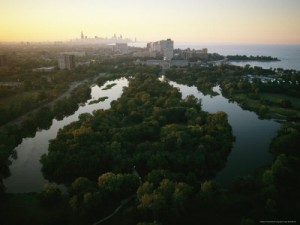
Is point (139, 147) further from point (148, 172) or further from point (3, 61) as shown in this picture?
point (3, 61)

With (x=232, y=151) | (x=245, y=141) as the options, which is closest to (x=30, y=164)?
(x=232, y=151)

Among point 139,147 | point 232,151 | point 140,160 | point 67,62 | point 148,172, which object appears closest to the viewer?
point 148,172

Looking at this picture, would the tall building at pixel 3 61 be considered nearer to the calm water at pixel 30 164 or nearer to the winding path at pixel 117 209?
the calm water at pixel 30 164

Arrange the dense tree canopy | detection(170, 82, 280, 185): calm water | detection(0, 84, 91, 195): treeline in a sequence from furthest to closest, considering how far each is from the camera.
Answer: detection(0, 84, 91, 195): treeline < detection(170, 82, 280, 185): calm water < the dense tree canopy

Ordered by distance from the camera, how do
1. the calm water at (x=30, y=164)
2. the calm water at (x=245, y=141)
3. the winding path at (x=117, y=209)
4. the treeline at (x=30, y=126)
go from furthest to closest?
1. the treeline at (x=30, y=126)
2. the calm water at (x=245, y=141)
3. the calm water at (x=30, y=164)
4. the winding path at (x=117, y=209)

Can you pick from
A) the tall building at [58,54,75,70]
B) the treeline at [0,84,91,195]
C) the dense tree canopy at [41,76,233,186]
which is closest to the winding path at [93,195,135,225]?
the dense tree canopy at [41,76,233,186]

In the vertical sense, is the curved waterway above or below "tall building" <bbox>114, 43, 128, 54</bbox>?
above

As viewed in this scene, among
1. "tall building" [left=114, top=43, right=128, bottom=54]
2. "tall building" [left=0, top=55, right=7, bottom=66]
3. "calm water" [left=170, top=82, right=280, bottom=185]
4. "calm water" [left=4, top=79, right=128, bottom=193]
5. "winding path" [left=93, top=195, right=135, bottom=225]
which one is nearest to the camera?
"winding path" [left=93, top=195, right=135, bottom=225]

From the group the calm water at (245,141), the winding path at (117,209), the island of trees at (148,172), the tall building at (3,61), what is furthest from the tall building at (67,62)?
the winding path at (117,209)

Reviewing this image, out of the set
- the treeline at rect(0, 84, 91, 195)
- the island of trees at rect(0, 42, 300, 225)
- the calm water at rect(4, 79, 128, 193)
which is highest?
the island of trees at rect(0, 42, 300, 225)

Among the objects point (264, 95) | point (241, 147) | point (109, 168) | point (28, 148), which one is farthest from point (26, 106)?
point (264, 95)

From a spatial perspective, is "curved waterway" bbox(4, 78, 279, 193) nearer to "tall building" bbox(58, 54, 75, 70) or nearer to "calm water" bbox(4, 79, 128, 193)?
"calm water" bbox(4, 79, 128, 193)

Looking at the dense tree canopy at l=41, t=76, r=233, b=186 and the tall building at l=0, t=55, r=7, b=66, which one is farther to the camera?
the tall building at l=0, t=55, r=7, b=66
